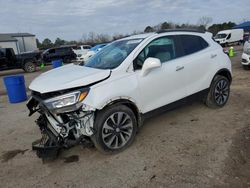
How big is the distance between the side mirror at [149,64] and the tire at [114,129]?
664 millimetres

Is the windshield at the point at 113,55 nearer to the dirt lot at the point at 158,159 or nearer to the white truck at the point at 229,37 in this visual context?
the dirt lot at the point at 158,159

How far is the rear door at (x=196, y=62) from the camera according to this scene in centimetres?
462

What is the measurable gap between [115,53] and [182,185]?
2545 mm

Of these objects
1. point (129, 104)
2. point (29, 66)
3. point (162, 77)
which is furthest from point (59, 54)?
point (129, 104)

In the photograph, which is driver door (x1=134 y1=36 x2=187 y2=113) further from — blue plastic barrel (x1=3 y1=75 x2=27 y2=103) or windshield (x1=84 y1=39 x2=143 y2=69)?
blue plastic barrel (x1=3 y1=75 x2=27 y2=103)

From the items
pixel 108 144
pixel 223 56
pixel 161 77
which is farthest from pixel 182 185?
pixel 223 56

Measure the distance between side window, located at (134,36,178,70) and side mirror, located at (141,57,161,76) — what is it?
6.2 inches

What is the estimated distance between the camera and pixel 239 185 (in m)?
2.87

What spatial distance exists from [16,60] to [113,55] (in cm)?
1471

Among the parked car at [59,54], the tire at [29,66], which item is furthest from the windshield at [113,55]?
the parked car at [59,54]

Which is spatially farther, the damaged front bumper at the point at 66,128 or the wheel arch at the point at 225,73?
the wheel arch at the point at 225,73

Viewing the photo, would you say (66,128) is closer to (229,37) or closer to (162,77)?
(162,77)

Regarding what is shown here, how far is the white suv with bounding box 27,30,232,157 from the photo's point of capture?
3.42 metres

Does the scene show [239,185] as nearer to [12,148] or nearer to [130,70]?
[130,70]
